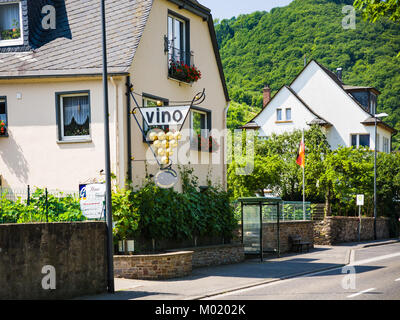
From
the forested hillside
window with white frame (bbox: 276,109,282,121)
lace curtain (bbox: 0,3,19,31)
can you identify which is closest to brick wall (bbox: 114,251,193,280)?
lace curtain (bbox: 0,3,19,31)

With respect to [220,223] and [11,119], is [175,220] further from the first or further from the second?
[11,119]

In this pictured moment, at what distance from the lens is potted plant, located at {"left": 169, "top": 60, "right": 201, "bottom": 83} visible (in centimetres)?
2033

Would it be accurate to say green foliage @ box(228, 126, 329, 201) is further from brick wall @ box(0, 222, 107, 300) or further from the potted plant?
brick wall @ box(0, 222, 107, 300)


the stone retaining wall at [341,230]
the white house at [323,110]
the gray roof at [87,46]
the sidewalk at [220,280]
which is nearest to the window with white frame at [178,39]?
the gray roof at [87,46]

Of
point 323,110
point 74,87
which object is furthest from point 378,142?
point 74,87

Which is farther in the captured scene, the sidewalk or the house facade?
the house facade

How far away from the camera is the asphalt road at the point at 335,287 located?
1212 centimetres

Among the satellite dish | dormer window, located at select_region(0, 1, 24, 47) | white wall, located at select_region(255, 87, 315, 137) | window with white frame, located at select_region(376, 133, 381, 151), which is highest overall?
dormer window, located at select_region(0, 1, 24, 47)

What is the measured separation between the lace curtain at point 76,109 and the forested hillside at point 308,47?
44876 millimetres

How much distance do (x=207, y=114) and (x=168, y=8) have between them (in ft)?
15.3

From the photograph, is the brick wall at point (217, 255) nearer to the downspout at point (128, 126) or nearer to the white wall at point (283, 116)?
the downspout at point (128, 126)

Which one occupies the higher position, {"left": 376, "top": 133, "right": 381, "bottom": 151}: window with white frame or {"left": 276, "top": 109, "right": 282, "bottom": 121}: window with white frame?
{"left": 276, "top": 109, "right": 282, "bottom": 121}: window with white frame

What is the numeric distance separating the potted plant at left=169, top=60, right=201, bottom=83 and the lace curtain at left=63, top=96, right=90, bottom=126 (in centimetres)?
359

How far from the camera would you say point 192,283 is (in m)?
14.7
